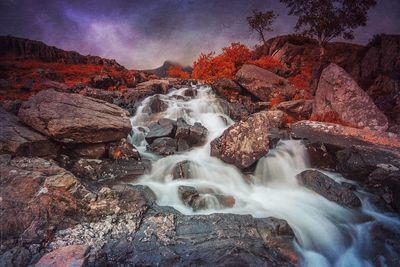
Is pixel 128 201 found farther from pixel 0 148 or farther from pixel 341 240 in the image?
pixel 341 240

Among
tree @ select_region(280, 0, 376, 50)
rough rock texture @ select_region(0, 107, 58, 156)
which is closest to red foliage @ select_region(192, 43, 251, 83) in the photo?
tree @ select_region(280, 0, 376, 50)

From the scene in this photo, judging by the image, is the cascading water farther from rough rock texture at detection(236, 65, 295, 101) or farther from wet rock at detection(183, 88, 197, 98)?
wet rock at detection(183, 88, 197, 98)

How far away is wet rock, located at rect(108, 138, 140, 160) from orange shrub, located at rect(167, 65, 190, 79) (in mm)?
23260

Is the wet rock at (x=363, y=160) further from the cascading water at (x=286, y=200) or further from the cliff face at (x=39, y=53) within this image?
the cliff face at (x=39, y=53)

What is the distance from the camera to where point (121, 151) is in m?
8.03

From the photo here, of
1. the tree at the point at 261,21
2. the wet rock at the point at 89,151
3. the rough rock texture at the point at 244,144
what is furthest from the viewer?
A: the tree at the point at 261,21

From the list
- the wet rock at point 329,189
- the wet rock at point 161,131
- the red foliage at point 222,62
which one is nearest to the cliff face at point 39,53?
the red foliage at point 222,62

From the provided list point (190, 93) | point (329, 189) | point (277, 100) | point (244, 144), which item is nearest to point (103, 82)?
point (190, 93)

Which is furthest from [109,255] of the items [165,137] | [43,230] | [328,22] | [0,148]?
[328,22]

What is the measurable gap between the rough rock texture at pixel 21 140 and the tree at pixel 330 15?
20262 millimetres

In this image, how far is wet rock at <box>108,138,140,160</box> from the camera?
7.92 meters

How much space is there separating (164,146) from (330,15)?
17.8 metres

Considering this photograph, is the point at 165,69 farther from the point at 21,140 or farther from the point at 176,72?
the point at 21,140

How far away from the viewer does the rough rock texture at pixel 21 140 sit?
20.1 feet
